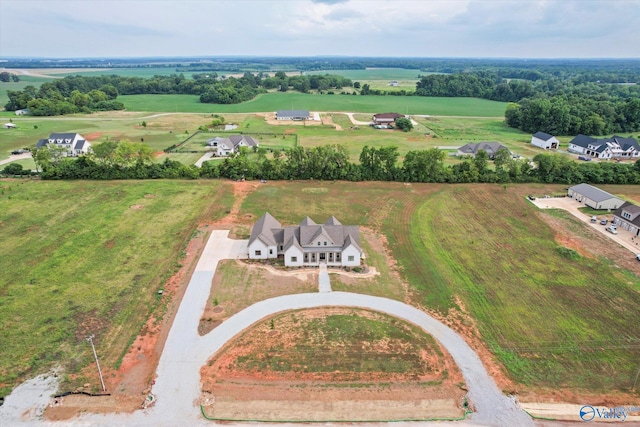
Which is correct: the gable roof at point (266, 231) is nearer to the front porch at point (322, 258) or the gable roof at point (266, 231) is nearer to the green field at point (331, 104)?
the front porch at point (322, 258)

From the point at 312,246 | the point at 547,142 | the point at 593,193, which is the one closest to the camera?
the point at 312,246

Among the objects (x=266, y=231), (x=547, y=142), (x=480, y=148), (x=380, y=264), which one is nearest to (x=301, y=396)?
(x=380, y=264)

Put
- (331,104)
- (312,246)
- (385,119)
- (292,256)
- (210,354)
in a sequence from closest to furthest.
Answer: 1. (210,354)
2. (292,256)
3. (312,246)
4. (385,119)
5. (331,104)

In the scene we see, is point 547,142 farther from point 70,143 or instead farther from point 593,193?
point 70,143

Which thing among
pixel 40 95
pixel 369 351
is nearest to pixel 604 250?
pixel 369 351

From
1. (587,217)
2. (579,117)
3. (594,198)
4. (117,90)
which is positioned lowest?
(587,217)

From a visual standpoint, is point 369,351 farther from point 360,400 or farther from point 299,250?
point 299,250
